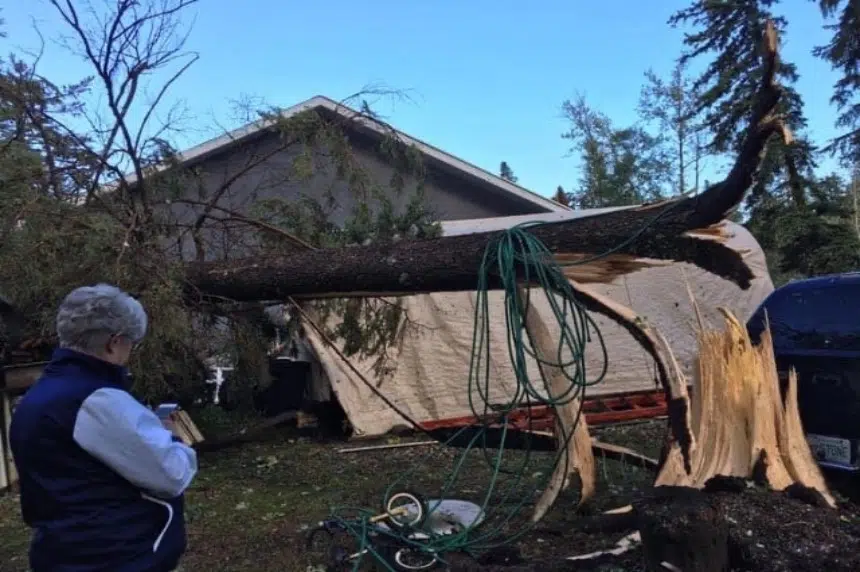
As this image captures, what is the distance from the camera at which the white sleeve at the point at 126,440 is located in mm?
2328

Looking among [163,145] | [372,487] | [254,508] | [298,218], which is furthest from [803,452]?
[163,145]

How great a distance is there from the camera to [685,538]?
138 inches

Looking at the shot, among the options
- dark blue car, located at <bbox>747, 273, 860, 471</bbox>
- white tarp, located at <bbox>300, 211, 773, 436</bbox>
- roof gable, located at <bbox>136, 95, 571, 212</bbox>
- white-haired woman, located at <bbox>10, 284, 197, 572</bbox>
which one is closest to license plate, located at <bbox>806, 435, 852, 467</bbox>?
dark blue car, located at <bbox>747, 273, 860, 471</bbox>

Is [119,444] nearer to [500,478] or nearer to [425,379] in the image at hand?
[500,478]

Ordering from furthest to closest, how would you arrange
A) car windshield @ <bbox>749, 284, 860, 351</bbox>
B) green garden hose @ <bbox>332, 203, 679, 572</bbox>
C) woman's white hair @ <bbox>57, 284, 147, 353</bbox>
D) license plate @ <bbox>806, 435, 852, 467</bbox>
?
car windshield @ <bbox>749, 284, 860, 351</bbox>
license plate @ <bbox>806, 435, 852, 467</bbox>
green garden hose @ <bbox>332, 203, 679, 572</bbox>
woman's white hair @ <bbox>57, 284, 147, 353</bbox>

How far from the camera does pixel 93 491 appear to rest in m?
2.38

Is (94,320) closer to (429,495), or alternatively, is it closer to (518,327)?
(518,327)

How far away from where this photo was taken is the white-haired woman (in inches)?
92.3

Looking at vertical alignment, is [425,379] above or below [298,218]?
below

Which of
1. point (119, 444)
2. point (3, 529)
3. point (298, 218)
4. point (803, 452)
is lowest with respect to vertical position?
point (3, 529)

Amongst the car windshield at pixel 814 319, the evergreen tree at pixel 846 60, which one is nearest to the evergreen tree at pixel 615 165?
the evergreen tree at pixel 846 60

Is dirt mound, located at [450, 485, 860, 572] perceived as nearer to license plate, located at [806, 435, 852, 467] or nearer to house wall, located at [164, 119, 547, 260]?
A: license plate, located at [806, 435, 852, 467]

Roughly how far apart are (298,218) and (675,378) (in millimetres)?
4816

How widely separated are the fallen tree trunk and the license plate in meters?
1.26
